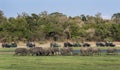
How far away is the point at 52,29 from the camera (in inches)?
4668

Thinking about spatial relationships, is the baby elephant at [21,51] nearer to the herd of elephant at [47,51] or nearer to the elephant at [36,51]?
the herd of elephant at [47,51]

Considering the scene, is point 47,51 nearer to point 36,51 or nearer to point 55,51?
point 36,51

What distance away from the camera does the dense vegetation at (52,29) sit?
4513 inches

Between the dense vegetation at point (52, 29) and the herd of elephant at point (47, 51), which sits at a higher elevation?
the dense vegetation at point (52, 29)

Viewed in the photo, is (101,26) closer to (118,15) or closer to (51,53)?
(118,15)

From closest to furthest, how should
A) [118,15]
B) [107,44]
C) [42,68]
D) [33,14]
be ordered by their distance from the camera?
[42,68]
[107,44]
[33,14]
[118,15]

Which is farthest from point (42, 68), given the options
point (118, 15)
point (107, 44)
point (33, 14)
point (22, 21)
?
point (118, 15)

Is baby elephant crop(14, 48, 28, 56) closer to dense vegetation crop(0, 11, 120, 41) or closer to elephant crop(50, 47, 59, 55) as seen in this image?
elephant crop(50, 47, 59, 55)

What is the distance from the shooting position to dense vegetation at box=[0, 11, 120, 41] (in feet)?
376

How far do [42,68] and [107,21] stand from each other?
9251cm

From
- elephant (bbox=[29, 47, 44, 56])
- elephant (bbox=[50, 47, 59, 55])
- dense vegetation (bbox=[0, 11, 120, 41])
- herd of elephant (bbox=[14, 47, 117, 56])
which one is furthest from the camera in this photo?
dense vegetation (bbox=[0, 11, 120, 41])

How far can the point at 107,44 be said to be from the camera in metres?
102

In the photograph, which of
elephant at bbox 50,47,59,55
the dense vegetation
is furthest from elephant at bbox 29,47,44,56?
the dense vegetation

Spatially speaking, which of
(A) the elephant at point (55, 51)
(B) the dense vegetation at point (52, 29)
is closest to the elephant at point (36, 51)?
(A) the elephant at point (55, 51)
